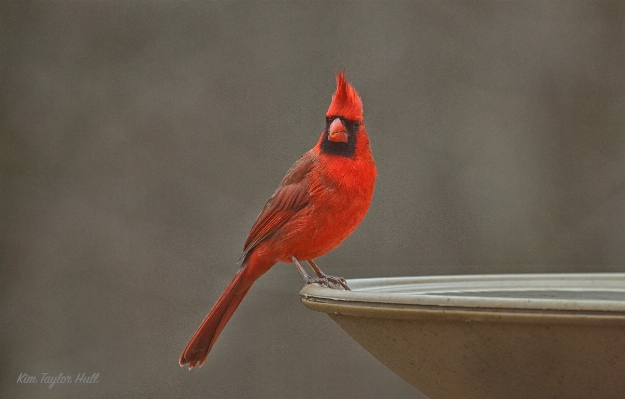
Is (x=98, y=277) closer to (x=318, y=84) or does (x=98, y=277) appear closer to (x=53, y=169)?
(x=53, y=169)

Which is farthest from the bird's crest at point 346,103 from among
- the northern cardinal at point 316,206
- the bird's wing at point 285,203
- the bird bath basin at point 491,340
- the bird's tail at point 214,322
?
the bird bath basin at point 491,340

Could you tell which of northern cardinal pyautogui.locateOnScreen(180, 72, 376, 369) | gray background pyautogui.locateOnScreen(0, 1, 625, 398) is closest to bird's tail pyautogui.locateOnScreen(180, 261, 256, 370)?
northern cardinal pyautogui.locateOnScreen(180, 72, 376, 369)

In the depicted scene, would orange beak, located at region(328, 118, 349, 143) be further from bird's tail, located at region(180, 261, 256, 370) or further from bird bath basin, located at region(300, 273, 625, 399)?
bird bath basin, located at region(300, 273, 625, 399)

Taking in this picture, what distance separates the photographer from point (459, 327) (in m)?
0.97

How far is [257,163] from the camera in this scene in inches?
133

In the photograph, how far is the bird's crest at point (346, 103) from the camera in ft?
5.75

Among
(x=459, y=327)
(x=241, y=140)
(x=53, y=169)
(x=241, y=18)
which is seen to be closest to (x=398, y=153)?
(x=241, y=140)

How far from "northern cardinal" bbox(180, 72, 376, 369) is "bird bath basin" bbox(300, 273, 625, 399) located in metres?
0.64

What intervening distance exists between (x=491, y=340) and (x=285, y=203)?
1017mm

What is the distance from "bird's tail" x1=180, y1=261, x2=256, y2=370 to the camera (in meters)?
1.93
